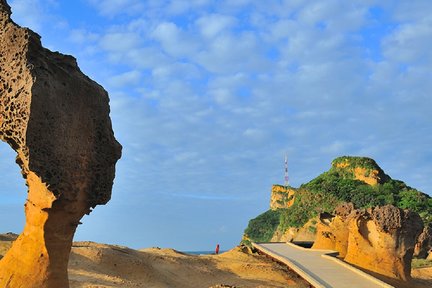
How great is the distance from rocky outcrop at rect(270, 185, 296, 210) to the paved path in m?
29.9

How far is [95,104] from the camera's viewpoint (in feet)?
21.1

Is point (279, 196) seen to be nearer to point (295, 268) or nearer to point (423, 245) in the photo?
point (423, 245)

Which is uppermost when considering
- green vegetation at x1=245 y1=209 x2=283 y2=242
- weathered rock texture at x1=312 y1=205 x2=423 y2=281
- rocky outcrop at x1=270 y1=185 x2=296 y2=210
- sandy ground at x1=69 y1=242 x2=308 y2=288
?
rocky outcrop at x1=270 y1=185 x2=296 y2=210

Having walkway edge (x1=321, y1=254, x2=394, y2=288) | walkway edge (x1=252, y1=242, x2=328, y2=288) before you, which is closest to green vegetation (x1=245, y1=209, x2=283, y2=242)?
walkway edge (x1=252, y1=242, x2=328, y2=288)

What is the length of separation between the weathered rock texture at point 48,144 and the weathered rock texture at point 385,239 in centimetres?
1019

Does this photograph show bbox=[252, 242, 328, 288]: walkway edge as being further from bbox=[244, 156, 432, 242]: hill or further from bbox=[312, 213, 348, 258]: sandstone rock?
bbox=[244, 156, 432, 242]: hill

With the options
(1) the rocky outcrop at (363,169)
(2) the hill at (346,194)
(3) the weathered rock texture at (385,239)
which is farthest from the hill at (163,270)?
(1) the rocky outcrop at (363,169)

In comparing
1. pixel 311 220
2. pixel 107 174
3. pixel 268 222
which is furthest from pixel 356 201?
pixel 107 174

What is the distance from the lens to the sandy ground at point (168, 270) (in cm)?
1297

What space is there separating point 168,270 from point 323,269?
182 inches

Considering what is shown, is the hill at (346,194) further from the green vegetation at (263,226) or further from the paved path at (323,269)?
the paved path at (323,269)

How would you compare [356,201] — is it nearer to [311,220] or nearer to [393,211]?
[311,220]

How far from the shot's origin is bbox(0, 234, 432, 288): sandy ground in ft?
42.5

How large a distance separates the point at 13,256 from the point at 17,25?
2847 mm
